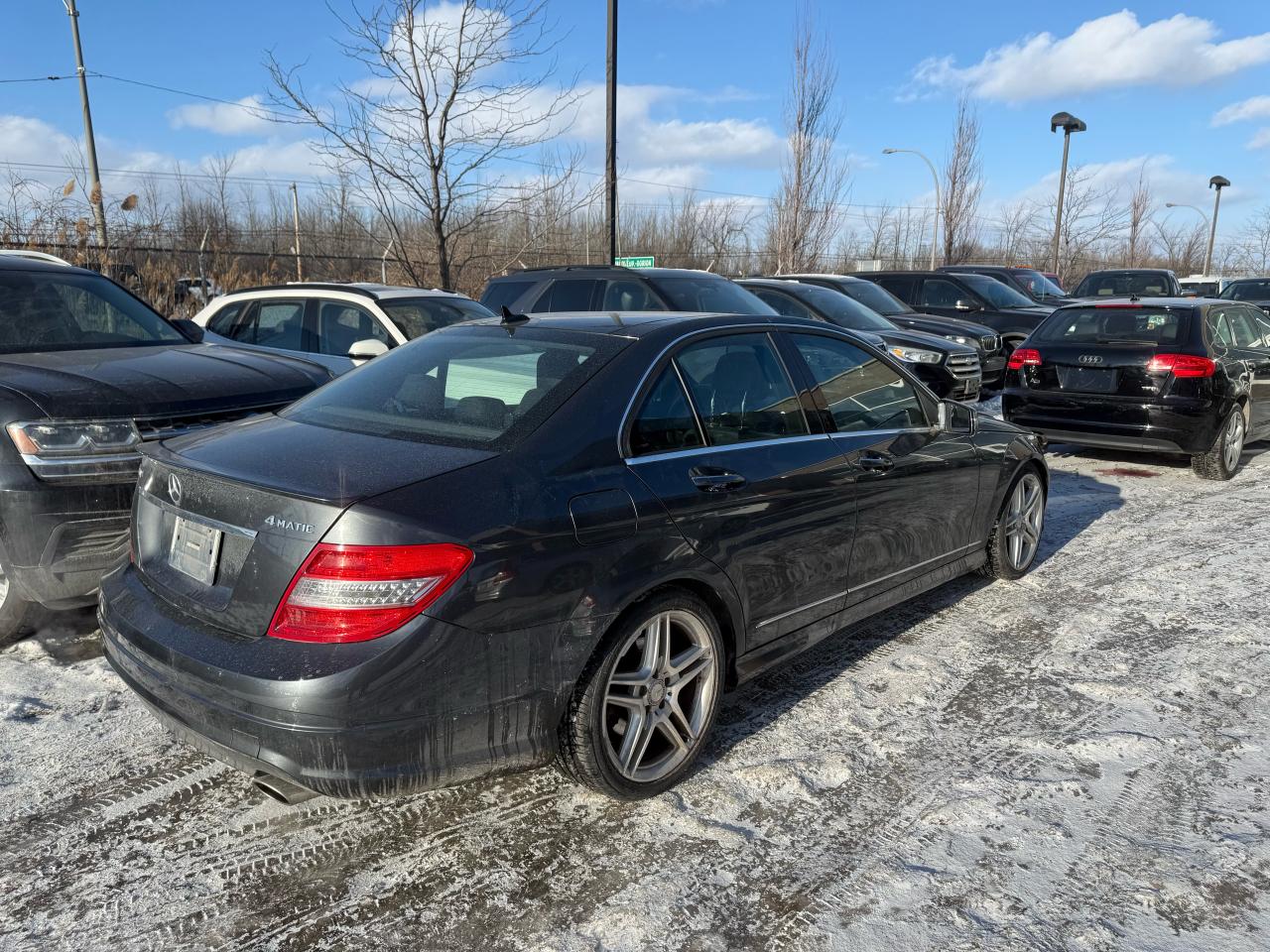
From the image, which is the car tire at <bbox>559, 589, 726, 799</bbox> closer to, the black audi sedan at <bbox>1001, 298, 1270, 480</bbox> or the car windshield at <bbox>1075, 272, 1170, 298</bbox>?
the black audi sedan at <bbox>1001, 298, 1270, 480</bbox>

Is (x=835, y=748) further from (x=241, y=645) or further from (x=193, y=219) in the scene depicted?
(x=193, y=219)

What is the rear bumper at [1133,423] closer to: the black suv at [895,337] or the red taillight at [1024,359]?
the red taillight at [1024,359]

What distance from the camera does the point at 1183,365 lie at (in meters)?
8.22

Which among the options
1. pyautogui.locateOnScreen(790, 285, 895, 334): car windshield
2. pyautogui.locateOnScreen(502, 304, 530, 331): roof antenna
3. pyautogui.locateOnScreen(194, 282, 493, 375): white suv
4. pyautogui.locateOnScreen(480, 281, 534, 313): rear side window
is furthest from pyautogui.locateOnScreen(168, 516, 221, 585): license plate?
pyautogui.locateOnScreen(790, 285, 895, 334): car windshield

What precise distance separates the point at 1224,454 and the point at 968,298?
7392 millimetres

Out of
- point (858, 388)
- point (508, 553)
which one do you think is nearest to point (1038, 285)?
point (858, 388)

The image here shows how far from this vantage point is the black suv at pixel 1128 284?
20.0 metres

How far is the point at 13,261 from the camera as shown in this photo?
553cm

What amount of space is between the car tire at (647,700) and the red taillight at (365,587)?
0.66 meters

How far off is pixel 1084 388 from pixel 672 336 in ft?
21.4

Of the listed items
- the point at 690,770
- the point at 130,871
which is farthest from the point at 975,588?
the point at 130,871

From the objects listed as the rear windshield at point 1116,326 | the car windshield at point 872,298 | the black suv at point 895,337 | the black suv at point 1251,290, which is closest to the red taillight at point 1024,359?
the rear windshield at point 1116,326

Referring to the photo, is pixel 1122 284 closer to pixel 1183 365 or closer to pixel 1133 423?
pixel 1183 365

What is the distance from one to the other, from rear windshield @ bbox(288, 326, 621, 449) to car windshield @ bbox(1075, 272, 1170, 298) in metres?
19.2
